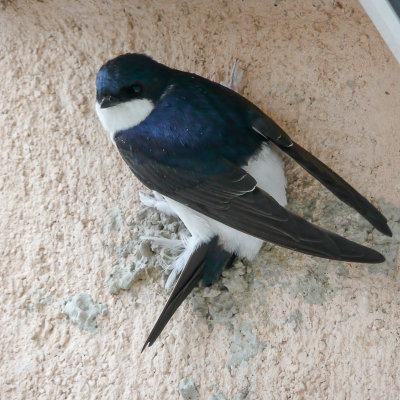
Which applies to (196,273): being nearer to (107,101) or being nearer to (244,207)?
(244,207)

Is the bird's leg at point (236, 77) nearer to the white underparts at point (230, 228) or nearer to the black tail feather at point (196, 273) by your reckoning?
the white underparts at point (230, 228)

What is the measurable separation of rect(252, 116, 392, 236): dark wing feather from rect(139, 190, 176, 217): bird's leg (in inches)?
9.3

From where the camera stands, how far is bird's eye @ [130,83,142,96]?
4.33ft

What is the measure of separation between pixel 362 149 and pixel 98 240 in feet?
1.82

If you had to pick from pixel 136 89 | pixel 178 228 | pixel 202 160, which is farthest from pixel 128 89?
pixel 178 228

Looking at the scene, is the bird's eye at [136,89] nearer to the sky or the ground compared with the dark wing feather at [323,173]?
nearer to the sky

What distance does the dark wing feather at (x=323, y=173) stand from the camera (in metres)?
1.23

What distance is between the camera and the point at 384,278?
1275mm

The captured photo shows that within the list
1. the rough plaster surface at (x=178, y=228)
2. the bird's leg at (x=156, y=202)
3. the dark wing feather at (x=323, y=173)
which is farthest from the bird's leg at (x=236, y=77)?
the bird's leg at (x=156, y=202)

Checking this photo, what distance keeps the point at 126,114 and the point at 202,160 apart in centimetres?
18

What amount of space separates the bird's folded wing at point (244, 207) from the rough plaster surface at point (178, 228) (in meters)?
0.13

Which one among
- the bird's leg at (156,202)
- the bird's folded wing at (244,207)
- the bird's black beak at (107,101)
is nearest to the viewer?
the bird's folded wing at (244,207)

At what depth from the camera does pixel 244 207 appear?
1.25m

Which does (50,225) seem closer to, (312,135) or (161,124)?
(161,124)
